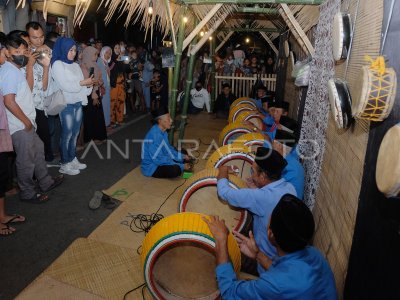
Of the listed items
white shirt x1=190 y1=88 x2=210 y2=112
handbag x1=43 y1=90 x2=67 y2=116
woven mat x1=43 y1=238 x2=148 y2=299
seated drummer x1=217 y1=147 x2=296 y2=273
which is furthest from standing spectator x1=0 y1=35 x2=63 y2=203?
white shirt x1=190 y1=88 x2=210 y2=112

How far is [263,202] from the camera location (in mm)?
2727

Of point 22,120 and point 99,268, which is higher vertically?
point 22,120

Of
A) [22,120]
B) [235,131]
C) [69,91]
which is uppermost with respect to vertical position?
[69,91]

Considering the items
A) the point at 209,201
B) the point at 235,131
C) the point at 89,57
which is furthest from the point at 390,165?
the point at 89,57

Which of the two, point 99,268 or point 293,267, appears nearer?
point 293,267

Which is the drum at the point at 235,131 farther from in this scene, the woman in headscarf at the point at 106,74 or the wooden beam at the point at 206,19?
the woman in headscarf at the point at 106,74

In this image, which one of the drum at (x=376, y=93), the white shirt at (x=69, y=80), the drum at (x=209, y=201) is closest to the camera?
the drum at (x=376, y=93)

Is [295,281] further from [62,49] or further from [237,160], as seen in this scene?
[62,49]

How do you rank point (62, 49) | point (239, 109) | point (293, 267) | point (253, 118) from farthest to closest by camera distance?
point (239, 109)
point (253, 118)
point (62, 49)
point (293, 267)

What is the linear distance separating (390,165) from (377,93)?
43cm

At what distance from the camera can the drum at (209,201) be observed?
341 centimetres

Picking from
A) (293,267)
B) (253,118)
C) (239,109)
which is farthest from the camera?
(239,109)

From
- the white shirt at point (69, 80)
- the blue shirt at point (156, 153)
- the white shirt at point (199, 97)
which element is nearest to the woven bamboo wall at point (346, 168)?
the blue shirt at point (156, 153)

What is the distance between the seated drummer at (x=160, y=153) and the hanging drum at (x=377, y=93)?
3.78 m
